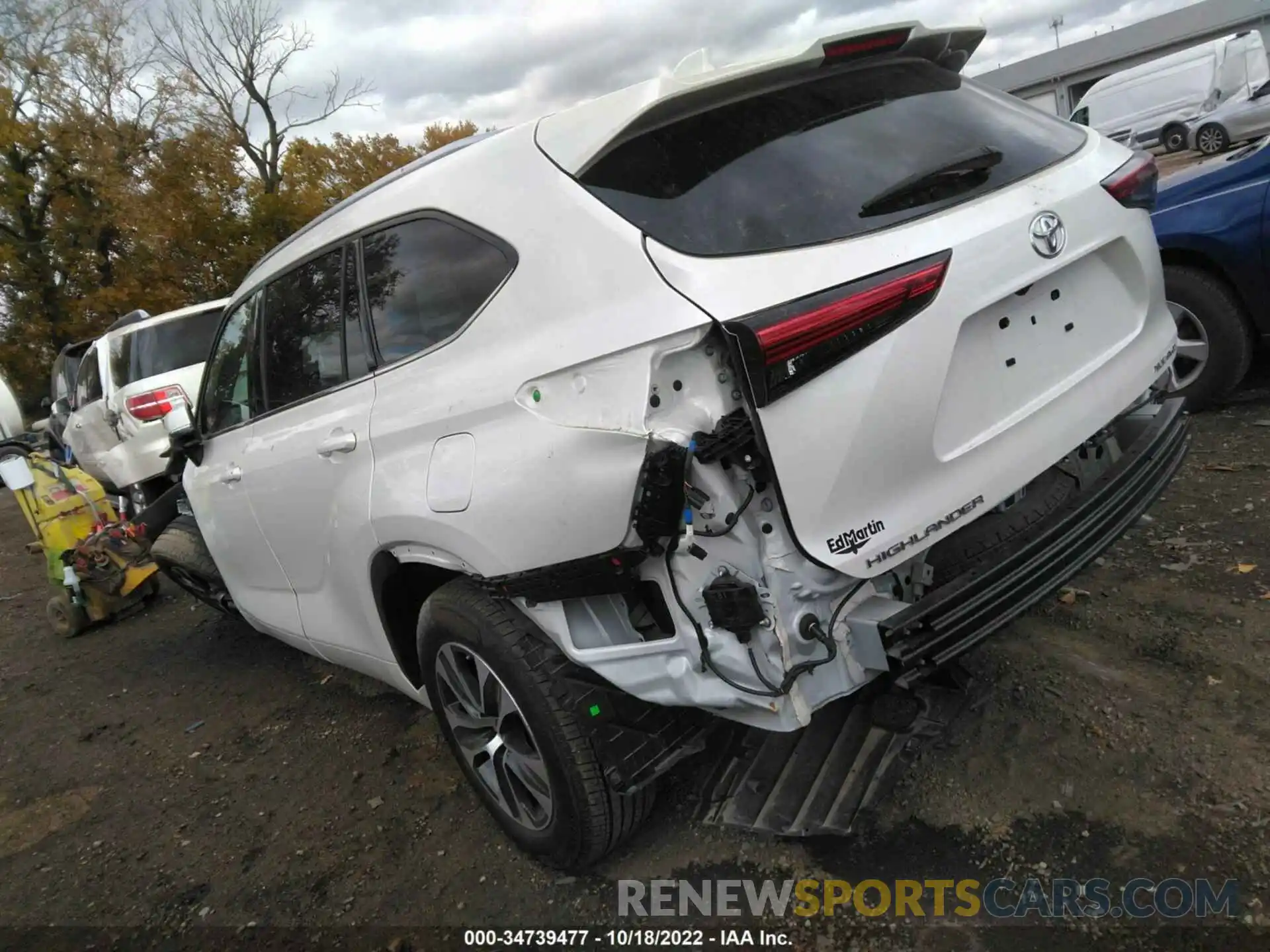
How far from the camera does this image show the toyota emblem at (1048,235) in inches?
82.4

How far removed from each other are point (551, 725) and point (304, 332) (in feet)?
5.66

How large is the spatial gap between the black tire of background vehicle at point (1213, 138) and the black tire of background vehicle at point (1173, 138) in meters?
3.49

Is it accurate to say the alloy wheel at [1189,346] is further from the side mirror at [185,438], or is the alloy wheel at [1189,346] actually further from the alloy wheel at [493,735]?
the side mirror at [185,438]

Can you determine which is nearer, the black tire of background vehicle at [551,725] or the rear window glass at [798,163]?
the rear window glass at [798,163]

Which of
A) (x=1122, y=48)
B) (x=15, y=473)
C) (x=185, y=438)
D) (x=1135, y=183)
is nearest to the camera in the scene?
(x=1135, y=183)

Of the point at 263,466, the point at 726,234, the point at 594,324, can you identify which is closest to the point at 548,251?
the point at 594,324

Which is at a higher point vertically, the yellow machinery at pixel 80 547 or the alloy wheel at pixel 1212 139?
the yellow machinery at pixel 80 547

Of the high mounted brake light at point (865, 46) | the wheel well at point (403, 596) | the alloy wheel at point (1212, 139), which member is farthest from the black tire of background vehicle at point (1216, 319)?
the alloy wheel at point (1212, 139)

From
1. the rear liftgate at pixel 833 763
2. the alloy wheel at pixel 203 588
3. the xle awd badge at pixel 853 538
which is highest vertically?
the xle awd badge at pixel 853 538

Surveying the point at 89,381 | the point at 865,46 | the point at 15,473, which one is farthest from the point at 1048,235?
the point at 89,381

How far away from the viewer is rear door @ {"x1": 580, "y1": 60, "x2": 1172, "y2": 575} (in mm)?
1848

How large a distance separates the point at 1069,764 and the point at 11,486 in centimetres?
622

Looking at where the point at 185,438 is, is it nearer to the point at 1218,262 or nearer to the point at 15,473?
the point at 15,473

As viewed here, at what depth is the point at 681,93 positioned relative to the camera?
6.73 ft
